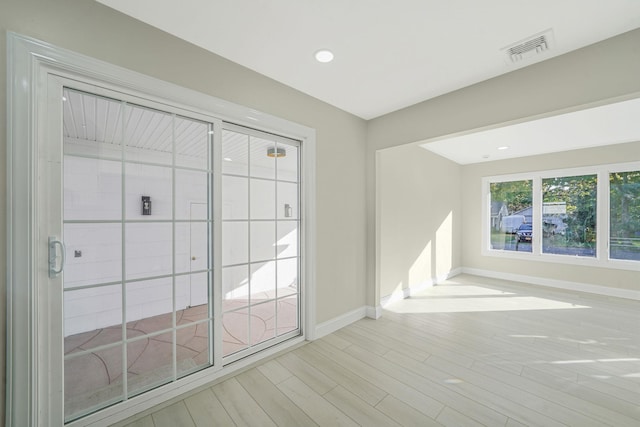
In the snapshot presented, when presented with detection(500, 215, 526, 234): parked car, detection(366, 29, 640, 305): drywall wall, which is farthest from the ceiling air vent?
detection(500, 215, 526, 234): parked car

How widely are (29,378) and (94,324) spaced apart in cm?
35

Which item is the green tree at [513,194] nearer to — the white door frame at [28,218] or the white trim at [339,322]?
the white trim at [339,322]

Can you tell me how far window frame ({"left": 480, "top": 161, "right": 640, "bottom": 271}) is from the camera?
172 inches

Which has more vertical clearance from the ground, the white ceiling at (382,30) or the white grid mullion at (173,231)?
the white ceiling at (382,30)

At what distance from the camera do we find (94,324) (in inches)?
64.7

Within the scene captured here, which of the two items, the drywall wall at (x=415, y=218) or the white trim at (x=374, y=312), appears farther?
the drywall wall at (x=415, y=218)

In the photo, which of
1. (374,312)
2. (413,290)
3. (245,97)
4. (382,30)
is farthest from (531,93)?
(413,290)

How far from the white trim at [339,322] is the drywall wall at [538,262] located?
3.85m

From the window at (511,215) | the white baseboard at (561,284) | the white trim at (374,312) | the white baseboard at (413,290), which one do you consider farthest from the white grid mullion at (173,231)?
the window at (511,215)

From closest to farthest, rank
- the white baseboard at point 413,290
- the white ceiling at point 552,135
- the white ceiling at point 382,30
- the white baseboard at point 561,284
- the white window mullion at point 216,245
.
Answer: the white ceiling at point 382,30 < the white window mullion at point 216,245 < the white ceiling at point 552,135 < the white baseboard at point 413,290 < the white baseboard at point 561,284

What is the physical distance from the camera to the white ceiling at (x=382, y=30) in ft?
5.14

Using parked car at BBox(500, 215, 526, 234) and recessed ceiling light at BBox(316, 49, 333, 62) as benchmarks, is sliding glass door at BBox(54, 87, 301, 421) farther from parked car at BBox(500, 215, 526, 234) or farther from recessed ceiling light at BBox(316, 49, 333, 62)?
parked car at BBox(500, 215, 526, 234)

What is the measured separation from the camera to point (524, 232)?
534 cm

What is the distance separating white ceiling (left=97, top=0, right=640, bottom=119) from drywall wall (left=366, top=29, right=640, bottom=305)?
87 mm
